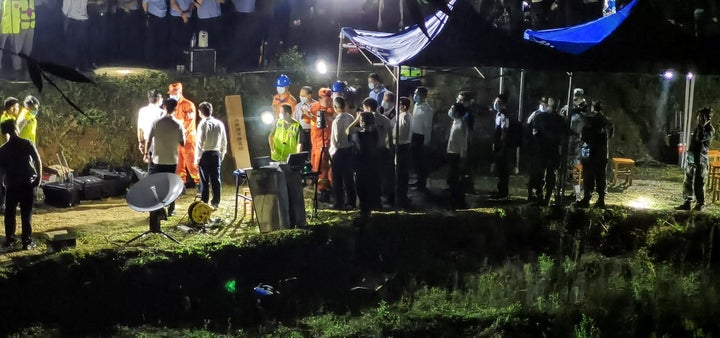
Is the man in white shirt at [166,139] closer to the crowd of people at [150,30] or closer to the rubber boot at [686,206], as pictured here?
the crowd of people at [150,30]

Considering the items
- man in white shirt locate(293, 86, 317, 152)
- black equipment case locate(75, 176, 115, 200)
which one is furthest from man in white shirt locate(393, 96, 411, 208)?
black equipment case locate(75, 176, 115, 200)

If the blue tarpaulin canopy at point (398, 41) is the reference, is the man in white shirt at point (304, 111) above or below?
below

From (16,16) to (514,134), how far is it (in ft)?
29.7

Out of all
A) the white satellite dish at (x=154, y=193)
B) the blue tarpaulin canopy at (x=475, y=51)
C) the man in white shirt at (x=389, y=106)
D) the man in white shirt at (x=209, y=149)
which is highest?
the blue tarpaulin canopy at (x=475, y=51)

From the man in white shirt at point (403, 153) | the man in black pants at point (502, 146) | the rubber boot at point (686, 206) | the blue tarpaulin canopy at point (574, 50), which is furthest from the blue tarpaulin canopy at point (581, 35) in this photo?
the rubber boot at point (686, 206)

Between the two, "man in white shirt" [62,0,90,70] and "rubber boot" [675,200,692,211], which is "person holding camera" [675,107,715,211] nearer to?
"rubber boot" [675,200,692,211]

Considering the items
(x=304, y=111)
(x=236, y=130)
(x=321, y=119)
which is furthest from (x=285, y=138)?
(x=236, y=130)

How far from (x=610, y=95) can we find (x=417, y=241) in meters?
8.87

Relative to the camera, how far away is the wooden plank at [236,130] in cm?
1516

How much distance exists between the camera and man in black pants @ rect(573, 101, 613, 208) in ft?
40.3

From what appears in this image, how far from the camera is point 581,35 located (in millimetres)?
12164

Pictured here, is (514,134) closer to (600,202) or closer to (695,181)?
(600,202)

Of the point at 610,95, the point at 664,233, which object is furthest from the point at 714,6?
the point at 664,233

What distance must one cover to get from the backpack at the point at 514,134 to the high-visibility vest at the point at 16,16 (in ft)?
28.7
